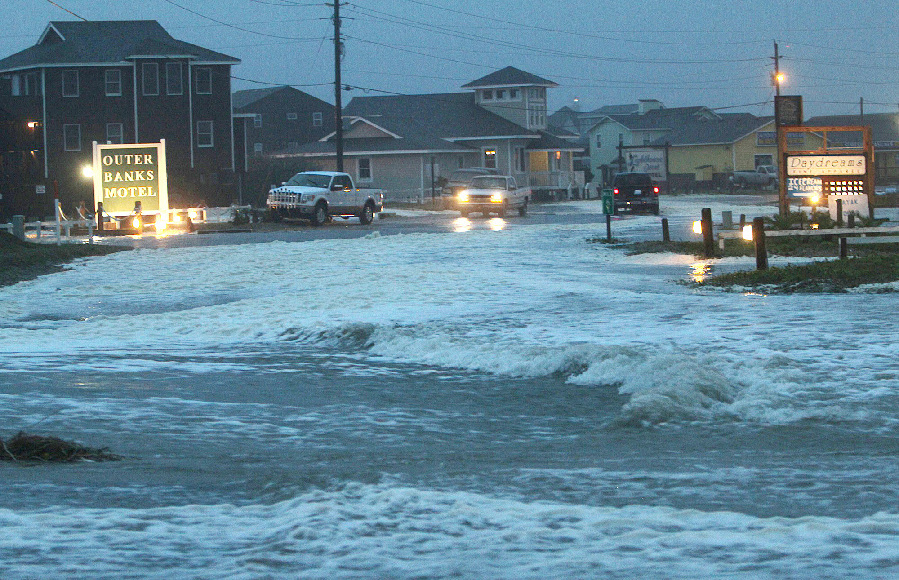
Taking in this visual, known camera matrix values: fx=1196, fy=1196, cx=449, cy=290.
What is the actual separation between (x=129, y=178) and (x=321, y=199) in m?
7.61

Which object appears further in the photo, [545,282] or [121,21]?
[121,21]

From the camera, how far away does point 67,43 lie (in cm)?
5906

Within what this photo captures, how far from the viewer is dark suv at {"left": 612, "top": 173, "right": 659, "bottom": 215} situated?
163 ft

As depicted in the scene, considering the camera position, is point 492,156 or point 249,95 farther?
point 249,95

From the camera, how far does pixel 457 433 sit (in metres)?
9.23

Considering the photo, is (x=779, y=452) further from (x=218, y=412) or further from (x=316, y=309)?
(x=316, y=309)

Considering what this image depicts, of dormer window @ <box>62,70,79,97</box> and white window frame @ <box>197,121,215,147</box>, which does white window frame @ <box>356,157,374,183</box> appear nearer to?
white window frame @ <box>197,121,215,147</box>

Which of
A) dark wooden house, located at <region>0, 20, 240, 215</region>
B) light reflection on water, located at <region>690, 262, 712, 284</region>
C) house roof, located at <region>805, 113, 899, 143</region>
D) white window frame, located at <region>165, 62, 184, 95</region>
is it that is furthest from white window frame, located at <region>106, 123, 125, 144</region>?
house roof, located at <region>805, 113, 899, 143</region>

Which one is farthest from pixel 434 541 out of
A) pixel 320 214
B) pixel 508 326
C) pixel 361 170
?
pixel 361 170

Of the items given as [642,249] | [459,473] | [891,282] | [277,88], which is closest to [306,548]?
[459,473]

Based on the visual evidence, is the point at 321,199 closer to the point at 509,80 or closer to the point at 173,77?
the point at 173,77

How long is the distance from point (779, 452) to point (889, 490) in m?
1.29

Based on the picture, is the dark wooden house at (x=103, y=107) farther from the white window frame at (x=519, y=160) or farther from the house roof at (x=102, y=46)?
the white window frame at (x=519, y=160)

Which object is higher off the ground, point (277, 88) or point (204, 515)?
point (277, 88)
